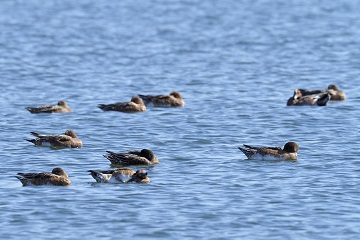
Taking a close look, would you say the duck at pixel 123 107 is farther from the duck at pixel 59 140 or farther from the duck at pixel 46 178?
the duck at pixel 46 178

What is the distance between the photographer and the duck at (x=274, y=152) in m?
23.6

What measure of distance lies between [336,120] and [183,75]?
1083cm

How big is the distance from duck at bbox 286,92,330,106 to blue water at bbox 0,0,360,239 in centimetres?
30

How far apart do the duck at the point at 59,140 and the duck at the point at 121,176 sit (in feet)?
13.0

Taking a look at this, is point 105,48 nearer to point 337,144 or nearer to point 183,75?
point 183,75

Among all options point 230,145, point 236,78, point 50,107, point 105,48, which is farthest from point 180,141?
point 105,48

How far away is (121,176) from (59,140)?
175 inches

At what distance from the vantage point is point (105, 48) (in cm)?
4831

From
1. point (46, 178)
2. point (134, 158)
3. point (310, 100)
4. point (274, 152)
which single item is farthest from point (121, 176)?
point (310, 100)

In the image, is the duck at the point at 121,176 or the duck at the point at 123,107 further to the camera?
the duck at the point at 123,107

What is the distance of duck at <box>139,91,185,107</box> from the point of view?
105 feet

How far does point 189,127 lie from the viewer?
28.3 meters

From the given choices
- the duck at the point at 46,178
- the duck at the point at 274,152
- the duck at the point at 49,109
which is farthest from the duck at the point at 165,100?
the duck at the point at 46,178

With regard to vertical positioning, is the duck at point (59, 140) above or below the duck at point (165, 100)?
below
